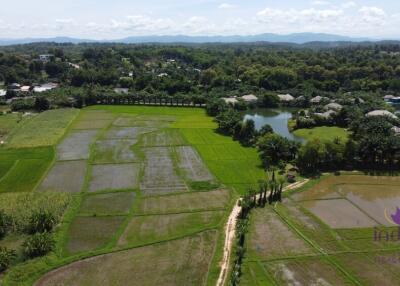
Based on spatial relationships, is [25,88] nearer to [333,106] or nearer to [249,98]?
[249,98]

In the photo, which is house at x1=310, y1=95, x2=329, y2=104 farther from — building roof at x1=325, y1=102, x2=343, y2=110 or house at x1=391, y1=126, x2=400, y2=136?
house at x1=391, y1=126, x2=400, y2=136

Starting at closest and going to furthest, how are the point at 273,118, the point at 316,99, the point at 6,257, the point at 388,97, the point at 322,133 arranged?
1. the point at 6,257
2. the point at 322,133
3. the point at 273,118
4. the point at 316,99
5. the point at 388,97

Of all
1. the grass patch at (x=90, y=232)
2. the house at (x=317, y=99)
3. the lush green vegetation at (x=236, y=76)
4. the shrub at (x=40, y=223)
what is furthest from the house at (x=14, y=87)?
the grass patch at (x=90, y=232)

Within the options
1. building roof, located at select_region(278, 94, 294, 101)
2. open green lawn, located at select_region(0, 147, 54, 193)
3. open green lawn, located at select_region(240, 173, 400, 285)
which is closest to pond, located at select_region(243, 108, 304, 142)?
building roof, located at select_region(278, 94, 294, 101)

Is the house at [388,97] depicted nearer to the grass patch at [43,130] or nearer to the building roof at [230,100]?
the building roof at [230,100]

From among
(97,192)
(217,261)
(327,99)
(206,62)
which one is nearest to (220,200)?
(217,261)

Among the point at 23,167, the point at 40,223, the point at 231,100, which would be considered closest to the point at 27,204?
the point at 40,223

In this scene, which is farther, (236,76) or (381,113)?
(236,76)

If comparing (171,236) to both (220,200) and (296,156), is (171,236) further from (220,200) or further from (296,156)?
(296,156)
